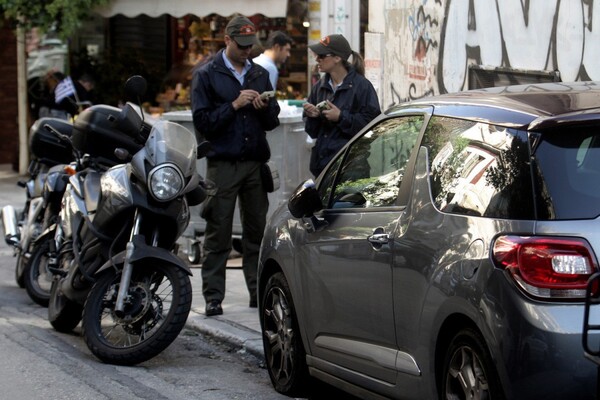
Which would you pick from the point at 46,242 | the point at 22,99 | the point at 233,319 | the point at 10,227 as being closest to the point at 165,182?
the point at 233,319

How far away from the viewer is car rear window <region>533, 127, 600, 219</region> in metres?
4.62

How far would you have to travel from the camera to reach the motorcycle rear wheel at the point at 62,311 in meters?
8.48

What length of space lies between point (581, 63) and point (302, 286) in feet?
11.9

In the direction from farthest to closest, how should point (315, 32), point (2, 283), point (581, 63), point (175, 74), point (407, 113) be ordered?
point (175, 74)
point (315, 32)
point (2, 283)
point (581, 63)
point (407, 113)

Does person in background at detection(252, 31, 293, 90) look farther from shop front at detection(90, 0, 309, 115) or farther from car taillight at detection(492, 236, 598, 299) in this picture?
car taillight at detection(492, 236, 598, 299)

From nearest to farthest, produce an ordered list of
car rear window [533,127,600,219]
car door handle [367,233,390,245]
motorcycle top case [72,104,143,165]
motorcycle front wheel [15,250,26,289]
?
car rear window [533,127,600,219]
car door handle [367,233,390,245]
motorcycle top case [72,104,143,165]
motorcycle front wheel [15,250,26,289]

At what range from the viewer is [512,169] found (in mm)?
4840

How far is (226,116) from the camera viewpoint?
894 cm

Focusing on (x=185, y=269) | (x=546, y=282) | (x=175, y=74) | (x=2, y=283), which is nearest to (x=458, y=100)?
(x=546, y=282)

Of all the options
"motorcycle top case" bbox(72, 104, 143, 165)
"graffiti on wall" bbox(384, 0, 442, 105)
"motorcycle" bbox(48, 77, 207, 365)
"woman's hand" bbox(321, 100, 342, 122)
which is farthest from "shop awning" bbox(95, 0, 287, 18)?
"motorcycle" bbox(48, 77, 207, 365)

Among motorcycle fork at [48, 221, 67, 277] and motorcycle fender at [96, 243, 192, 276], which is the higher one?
motorcycle fender at [96, 243, 192, 276]

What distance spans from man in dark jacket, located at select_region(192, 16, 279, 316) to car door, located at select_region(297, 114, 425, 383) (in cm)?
231

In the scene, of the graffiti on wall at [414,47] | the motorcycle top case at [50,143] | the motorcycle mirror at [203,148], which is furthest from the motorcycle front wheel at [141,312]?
the graffiti on wall at [414,47]

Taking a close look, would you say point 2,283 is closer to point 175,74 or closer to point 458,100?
point 458,100
